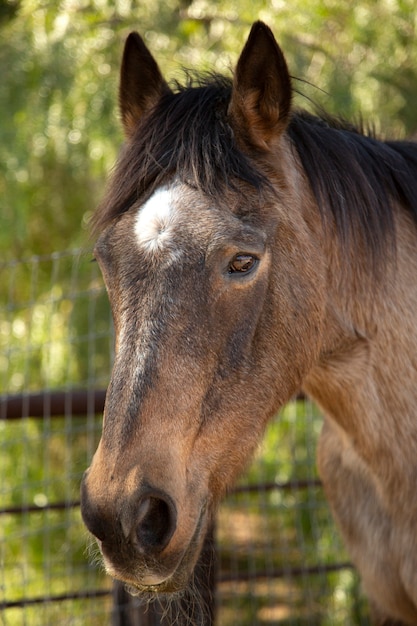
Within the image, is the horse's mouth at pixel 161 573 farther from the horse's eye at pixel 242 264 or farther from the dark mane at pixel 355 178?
the dark mane at pixel 355 178

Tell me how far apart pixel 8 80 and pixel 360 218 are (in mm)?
2831

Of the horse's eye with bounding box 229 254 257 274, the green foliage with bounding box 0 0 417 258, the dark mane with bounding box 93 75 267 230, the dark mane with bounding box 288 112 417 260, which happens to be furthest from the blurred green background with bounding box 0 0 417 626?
the horse's eye with bounding box 229 254 257 274

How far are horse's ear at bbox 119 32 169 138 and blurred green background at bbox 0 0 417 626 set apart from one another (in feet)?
4.82

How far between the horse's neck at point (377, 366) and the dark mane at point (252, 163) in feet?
0.62

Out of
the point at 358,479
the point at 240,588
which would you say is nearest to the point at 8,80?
the point at 358,479

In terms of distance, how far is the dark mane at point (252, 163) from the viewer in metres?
2.35

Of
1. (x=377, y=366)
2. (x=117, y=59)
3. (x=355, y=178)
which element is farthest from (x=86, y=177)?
(x=377, y=366)

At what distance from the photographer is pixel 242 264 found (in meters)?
2.21

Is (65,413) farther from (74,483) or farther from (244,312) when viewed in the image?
(244,312)

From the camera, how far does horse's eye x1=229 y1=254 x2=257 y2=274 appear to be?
7.22 ft

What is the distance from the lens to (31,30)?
15.4 ft

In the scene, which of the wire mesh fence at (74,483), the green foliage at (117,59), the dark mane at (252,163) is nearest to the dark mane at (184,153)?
the dark mane at (252,163)

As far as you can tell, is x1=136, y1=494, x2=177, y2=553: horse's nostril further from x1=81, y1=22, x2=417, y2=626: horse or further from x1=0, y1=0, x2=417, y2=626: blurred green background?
x1=0, y1=0, x2=417, y2=626: blurred green background

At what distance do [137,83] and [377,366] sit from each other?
1.40 meters
